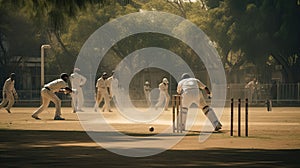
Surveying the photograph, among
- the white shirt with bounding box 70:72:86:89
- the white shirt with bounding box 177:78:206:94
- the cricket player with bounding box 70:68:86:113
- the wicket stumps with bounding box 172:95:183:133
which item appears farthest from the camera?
the white shirt with bounding box 70:72:86:89

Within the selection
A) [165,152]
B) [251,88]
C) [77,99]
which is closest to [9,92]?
[77,99]

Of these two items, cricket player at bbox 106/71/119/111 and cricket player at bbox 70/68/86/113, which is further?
cricket player at bbox 106/71/119/111

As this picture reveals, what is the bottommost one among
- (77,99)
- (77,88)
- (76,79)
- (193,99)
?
(77,99)

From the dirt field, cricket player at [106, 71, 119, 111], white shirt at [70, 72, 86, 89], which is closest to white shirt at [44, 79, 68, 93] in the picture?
the dirt field

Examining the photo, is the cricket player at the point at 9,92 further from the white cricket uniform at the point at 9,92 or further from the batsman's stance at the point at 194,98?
the batsman's stance at the point at 194,98

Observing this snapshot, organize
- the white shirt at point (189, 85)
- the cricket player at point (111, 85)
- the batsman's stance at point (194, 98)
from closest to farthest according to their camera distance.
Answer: the batsman's stance at point (194, 98) → the white shirt at point (189, 85) → the cricket player at point (111, 85)

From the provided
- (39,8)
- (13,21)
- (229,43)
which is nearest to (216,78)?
(229,43)

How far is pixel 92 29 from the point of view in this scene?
261 feet

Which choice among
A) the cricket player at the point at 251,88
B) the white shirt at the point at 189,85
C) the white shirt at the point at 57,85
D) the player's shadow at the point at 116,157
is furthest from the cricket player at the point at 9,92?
the cricket player at the point at 251,88

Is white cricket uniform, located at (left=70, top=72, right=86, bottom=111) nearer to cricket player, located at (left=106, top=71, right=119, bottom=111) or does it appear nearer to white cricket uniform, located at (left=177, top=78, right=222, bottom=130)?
cricket player, located at (left=106, top=71, right=119, bottom=111)

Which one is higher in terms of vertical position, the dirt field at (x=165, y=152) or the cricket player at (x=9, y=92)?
the cricket player at (x=9, y=92)

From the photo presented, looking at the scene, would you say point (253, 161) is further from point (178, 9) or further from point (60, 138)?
point (178, 9)

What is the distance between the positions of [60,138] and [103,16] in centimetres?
5658

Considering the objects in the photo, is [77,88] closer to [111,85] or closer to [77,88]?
[77,88]
